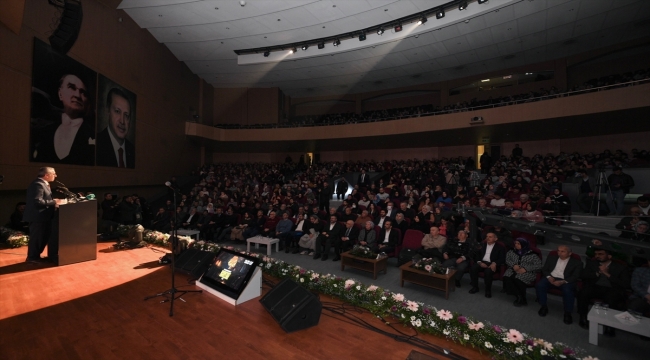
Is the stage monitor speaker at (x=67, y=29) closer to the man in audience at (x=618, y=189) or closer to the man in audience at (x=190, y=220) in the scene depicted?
the man in audience at (x=190, y=220)

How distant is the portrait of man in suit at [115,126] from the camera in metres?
10.0

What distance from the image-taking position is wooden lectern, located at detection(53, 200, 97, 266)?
443cm

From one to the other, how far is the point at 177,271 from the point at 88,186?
752 centimetres

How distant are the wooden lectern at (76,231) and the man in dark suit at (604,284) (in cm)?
731

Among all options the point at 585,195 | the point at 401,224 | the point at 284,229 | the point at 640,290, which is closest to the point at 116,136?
the point at 284,229

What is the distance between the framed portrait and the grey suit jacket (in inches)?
181

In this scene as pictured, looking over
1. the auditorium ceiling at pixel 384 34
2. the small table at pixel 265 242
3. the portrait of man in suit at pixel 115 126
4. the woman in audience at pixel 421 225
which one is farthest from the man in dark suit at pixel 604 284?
the portrait of man in suit at pixel 115 126

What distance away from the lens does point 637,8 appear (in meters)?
10.3

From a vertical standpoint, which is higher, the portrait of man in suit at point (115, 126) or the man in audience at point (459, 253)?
the portrait of man in suit at point (115, 126)

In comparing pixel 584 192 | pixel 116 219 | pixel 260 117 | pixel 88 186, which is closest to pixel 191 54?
pixel 260 117

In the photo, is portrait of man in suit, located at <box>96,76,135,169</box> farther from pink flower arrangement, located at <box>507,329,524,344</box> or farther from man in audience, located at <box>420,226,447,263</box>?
pink flower arrangement, located at <box>507,329,524,344</box>

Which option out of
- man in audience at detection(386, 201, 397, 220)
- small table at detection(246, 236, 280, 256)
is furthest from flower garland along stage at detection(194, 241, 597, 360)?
man in audience at detection(386, 201, 397, 220)

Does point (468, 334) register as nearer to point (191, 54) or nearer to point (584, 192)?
point (584, 192)

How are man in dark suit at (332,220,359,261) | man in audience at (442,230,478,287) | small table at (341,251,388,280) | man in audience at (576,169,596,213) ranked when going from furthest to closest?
man in audience at (576,169,596,213) < man in dark suit at (332,220,359,261) < small table at (341,251,388,280) < man in audience at (442,230,478,287)
